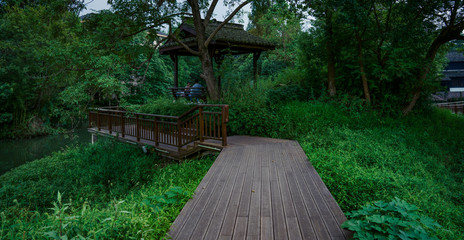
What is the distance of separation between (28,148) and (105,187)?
12.1 metres

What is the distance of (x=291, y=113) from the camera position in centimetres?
845

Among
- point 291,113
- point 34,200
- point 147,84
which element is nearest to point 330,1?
point 291,113

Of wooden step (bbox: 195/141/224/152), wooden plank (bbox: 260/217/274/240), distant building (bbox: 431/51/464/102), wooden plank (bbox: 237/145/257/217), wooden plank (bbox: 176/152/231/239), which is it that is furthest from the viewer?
distant building (bbox: 431/51/464/102)

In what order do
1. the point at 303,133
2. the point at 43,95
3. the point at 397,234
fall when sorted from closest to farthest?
the point at 397,234 < the point at 303,133 < the point at 43,95

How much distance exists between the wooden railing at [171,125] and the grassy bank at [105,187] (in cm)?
58

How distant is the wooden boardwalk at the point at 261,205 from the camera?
2.50 metres

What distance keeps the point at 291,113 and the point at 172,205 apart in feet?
19.4

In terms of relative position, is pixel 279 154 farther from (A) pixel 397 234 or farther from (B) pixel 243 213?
(A) pixel 397 234

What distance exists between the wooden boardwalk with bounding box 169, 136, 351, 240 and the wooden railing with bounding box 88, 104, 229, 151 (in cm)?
193

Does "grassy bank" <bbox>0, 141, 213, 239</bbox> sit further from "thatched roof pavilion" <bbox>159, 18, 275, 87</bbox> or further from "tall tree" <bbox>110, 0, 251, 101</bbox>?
"thatched roof pavilion" <bbox>159, 18, 275, 87</bbox>

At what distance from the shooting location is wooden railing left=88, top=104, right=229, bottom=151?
6.79m

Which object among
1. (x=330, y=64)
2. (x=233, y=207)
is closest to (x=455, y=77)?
(x=330, y=64)

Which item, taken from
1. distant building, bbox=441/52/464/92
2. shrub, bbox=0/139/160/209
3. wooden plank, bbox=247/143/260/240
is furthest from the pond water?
distant building, bbox=441/52/464/92

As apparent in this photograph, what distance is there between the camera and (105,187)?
6.69m
